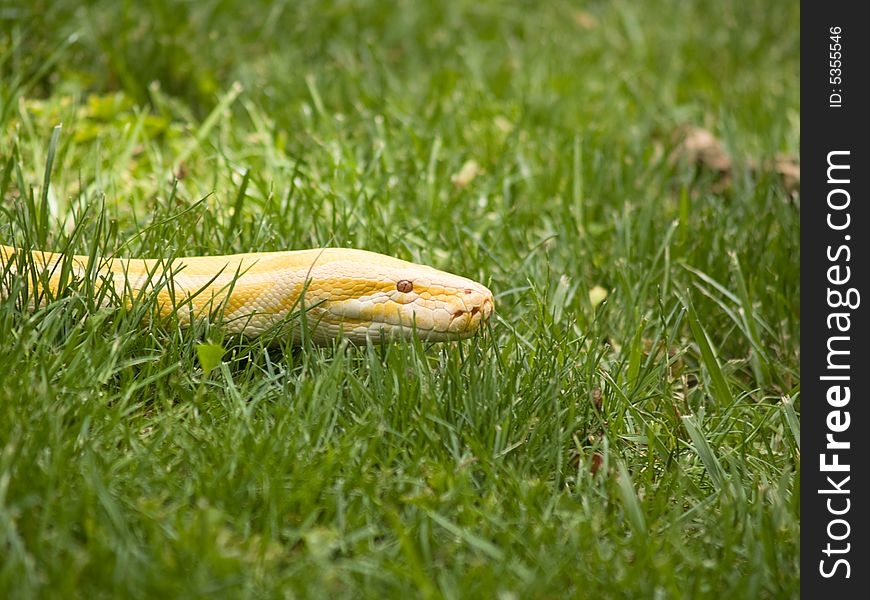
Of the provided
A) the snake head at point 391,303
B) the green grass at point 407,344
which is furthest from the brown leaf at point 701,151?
the snake head at point 391,303

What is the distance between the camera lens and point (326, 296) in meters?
3.05

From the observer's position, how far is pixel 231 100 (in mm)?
4641

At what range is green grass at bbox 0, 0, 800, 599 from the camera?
2.34m

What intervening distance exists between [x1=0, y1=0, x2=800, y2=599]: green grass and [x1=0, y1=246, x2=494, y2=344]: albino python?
0.09 meters

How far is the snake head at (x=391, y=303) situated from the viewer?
3.04 m

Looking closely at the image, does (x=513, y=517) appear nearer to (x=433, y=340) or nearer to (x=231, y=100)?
(x=433, y=340)

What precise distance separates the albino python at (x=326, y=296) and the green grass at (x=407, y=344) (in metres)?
0.09

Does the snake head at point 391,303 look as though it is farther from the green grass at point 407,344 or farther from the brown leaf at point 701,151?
the brown leaf at point 701,151

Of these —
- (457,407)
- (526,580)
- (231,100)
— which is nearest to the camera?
(526,580)

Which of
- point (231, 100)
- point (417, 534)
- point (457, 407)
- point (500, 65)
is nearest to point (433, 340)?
point (457, 407)

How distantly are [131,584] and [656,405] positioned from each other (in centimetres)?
174
